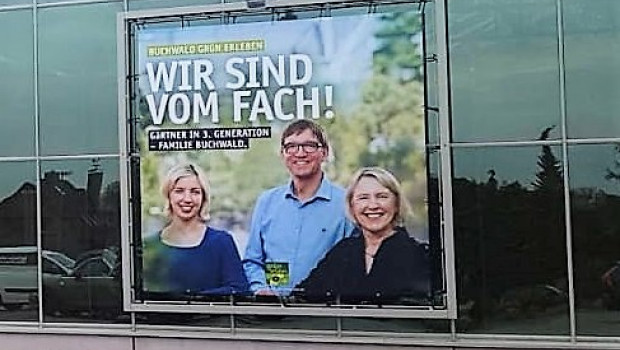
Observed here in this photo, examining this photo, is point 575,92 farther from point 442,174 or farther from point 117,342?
point 117,342

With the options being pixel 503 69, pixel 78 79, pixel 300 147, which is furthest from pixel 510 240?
pixel 78 79

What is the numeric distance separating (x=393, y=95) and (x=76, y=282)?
5087 millimetres

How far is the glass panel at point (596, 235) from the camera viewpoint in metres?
12.4

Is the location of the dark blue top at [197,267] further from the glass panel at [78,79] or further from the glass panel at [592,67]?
the glass panel at [592,67]

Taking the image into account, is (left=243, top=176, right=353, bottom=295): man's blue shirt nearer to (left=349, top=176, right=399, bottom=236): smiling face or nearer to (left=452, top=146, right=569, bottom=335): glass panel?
(left=349, top=176, right=399, bottom=236): smiling face

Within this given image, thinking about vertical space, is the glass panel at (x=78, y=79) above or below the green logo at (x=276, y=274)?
above

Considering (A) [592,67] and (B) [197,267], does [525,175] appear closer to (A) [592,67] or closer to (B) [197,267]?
(A) [592,67]

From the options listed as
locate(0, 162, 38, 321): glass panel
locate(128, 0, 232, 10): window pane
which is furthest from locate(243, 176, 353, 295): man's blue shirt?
locate(0, 162, 38, 321): glass panel

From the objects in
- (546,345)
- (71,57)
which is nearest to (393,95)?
(546,345)

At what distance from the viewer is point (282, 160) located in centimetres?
1352

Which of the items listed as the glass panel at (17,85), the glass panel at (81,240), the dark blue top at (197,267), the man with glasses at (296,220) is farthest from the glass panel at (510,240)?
the glass panel at (17,85)

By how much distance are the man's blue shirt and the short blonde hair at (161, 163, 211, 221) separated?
701 mm

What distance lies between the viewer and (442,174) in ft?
42.4

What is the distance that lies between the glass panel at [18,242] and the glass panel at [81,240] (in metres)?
0.19
